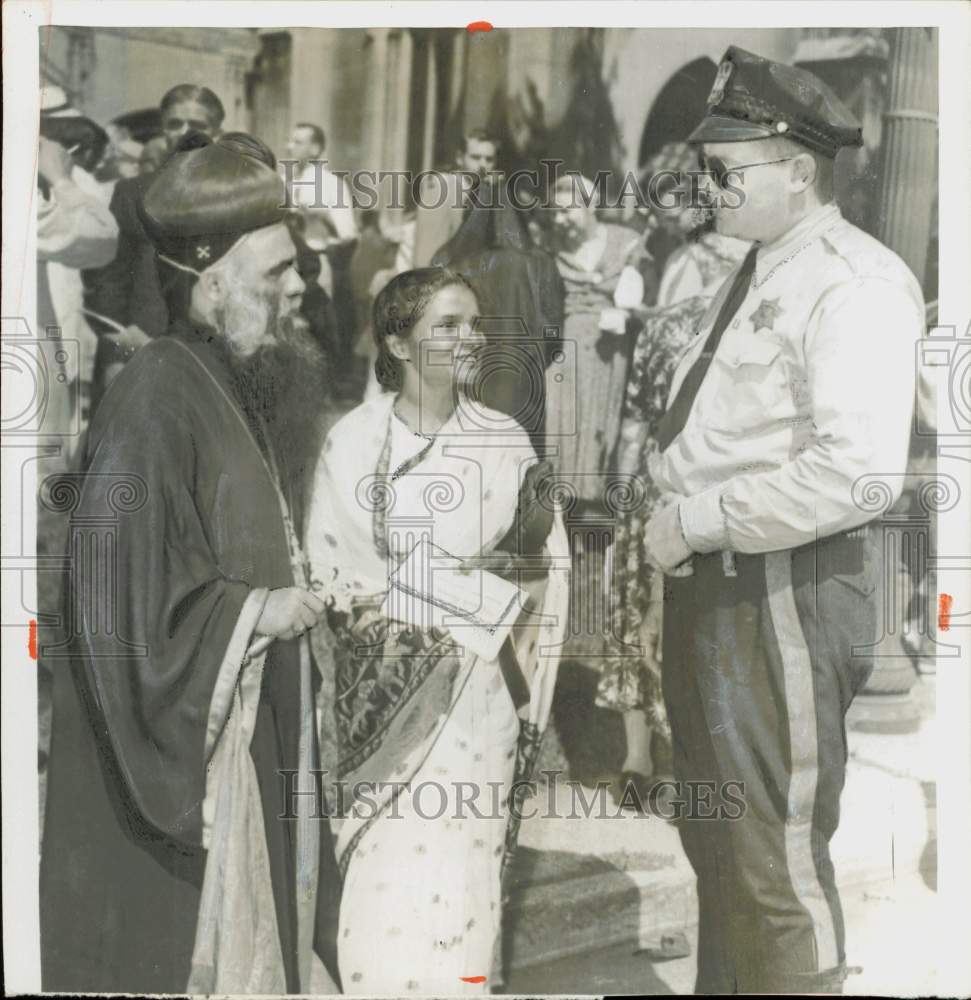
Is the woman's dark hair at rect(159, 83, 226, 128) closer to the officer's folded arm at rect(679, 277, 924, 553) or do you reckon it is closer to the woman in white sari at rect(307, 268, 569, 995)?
the woman in white sari at rect(307, 268, 569, 995)

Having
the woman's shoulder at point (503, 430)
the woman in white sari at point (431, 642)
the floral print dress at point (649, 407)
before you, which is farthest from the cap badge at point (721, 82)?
the woman's shoulder at point (503, 430)

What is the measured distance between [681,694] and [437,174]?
5.73 ft

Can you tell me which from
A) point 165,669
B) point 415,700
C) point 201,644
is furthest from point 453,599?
point 165,669

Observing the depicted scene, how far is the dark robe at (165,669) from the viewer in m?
4.00

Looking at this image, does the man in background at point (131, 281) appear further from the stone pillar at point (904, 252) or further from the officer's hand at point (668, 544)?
the stone pillar at point (904, 252)

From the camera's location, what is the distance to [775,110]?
13.1 feet

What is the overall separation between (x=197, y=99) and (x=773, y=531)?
7.15 feet

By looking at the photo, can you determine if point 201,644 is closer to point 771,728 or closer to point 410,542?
Answer: point 410,542

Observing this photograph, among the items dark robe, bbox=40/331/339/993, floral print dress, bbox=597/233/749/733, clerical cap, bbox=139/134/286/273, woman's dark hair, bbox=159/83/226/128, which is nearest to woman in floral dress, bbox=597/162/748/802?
floral print dress, bbox=597/233/749/733

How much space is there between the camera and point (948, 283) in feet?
13.2

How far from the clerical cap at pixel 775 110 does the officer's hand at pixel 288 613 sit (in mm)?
1831

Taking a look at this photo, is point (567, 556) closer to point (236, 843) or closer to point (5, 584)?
point (236, 843)

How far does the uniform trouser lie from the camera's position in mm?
3975

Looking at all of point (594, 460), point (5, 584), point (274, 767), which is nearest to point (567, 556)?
point (594, 460)
